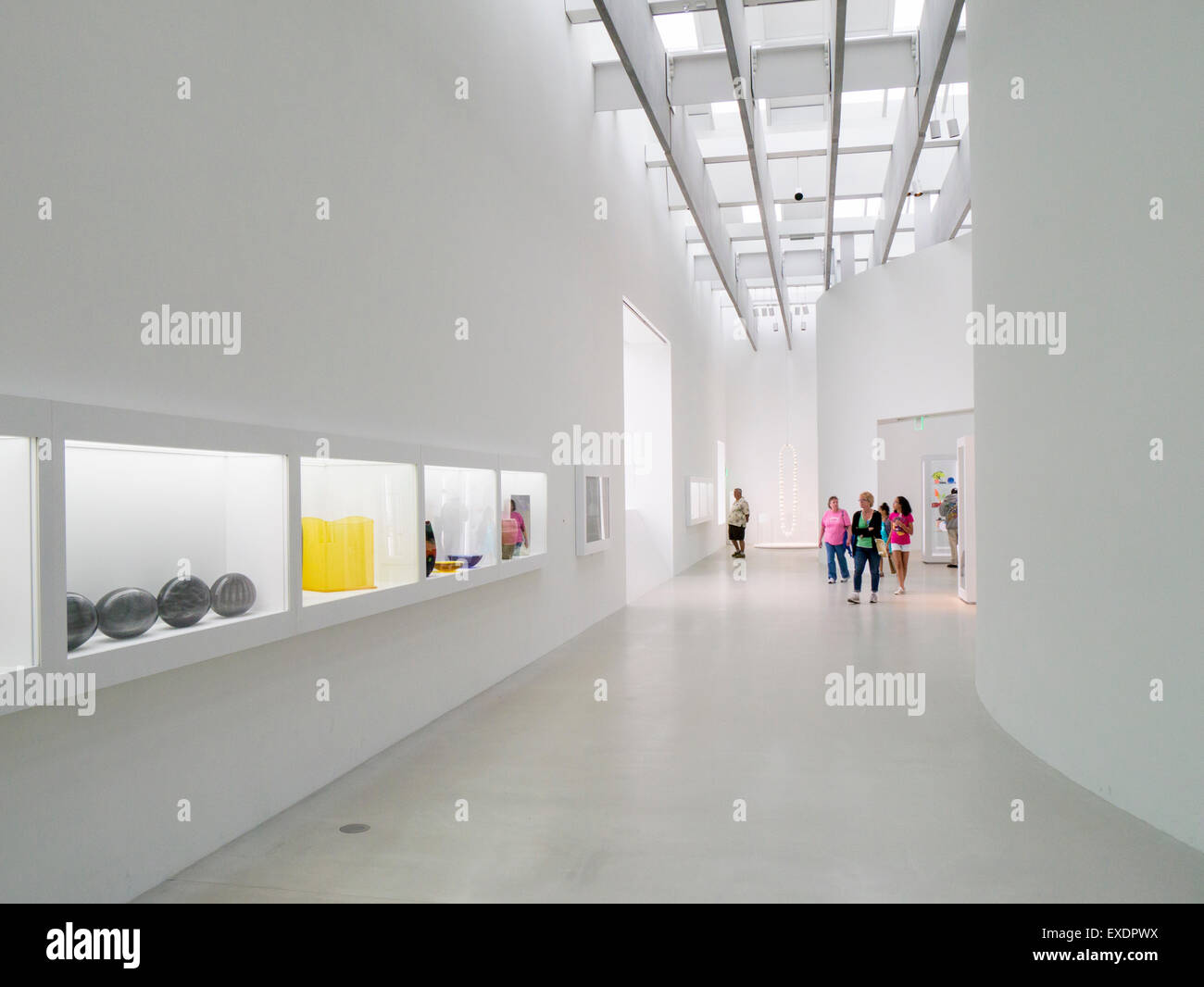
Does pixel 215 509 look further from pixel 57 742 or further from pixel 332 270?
pixel 332 270

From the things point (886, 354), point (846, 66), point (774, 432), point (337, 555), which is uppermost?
point (846, 66)

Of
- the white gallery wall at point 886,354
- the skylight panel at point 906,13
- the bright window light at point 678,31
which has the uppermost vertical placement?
the skylight panel at point 906,13

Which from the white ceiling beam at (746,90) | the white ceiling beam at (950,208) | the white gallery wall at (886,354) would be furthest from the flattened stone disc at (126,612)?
the white gallery wall at (886,354)

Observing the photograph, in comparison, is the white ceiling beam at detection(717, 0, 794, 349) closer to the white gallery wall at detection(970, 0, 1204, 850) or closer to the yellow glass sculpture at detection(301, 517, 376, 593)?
the white gallery wall at detection(970, 0, 1204, 850)

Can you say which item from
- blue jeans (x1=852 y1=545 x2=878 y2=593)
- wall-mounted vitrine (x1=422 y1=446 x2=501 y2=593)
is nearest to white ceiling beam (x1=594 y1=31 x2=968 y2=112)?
wall-mounted vitrine (x1=422 y1=446 x2=501 y2=593)

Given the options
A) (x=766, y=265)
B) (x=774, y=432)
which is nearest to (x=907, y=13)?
(x=766, y=265)

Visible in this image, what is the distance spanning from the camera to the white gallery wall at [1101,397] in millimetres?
4211

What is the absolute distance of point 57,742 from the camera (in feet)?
11.2

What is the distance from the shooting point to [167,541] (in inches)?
157

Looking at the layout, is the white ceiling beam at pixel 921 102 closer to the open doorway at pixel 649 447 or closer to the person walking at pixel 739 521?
the open doorway at pixel 649 447

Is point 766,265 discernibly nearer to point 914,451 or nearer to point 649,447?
point 914,451

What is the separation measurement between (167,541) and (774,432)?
81.9 feet

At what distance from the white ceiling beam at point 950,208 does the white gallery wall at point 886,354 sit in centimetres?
39

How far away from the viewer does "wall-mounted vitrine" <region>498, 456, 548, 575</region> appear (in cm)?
799
